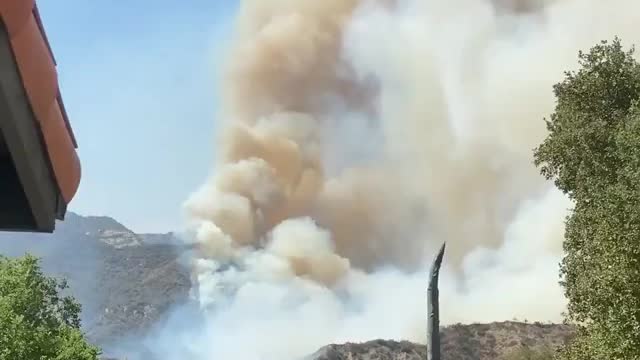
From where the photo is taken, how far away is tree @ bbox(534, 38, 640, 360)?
22406 millimetres

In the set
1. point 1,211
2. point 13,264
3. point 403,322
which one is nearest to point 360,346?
point 403,322

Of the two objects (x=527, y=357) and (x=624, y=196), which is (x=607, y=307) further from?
(x=527, y=357)

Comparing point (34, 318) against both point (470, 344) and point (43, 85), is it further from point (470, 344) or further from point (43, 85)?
point (470, 344)

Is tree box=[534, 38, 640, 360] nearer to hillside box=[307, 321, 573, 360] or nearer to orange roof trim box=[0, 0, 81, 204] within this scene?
orange roof trim box=[0, 0, 81, 204]

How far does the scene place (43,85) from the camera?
13.5 feet

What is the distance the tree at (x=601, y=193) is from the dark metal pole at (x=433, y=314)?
1914 cm

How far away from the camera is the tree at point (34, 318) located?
Answer: 34000 millimetres

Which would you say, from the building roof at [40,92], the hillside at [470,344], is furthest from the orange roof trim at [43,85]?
the hillside at [470,344]

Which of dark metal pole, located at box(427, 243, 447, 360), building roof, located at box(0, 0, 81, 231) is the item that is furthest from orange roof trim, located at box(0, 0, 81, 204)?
dark metal pole, located at box(427, 243, 447, 360)

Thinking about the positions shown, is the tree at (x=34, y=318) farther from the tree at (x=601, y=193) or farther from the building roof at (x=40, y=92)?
the building roof at (x=40, y=92)

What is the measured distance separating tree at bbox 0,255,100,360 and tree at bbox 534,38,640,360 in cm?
2137

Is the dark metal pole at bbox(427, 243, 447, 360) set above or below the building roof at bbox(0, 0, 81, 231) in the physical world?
below

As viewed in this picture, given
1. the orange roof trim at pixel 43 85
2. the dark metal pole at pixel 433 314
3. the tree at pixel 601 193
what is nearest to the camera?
the orange roof trim at pixel 43 85

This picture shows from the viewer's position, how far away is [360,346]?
123 metres
